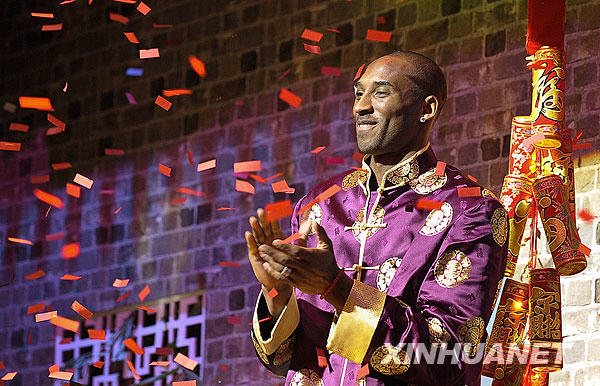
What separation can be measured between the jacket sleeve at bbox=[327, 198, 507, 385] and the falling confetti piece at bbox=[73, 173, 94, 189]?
4.27 m

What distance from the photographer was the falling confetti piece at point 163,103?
21.1ft

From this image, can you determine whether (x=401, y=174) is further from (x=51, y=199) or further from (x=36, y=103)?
(x=36, y=103)

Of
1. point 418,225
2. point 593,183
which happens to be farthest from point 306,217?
point 593,183

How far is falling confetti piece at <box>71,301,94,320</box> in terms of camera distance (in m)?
6.39

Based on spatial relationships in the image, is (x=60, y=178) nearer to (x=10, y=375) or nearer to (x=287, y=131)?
(x=10, y=375)

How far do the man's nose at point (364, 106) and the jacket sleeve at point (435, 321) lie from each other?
1.18 feet

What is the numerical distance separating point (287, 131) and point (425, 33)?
0.95 metres

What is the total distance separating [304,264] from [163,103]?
13.6 feet

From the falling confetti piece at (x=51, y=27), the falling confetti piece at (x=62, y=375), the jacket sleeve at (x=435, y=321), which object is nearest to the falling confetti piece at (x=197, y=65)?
the falling confetti piece at (x=51, y=27)

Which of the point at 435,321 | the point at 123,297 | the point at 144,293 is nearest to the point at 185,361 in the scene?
the point at 144,293

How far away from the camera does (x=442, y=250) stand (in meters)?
2.68

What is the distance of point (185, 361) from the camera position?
6.02 m

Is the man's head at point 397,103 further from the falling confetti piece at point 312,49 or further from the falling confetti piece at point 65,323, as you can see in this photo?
the falling confetti piece at point 65,323

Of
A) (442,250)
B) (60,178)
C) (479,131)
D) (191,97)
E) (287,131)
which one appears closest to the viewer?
(442,250)
